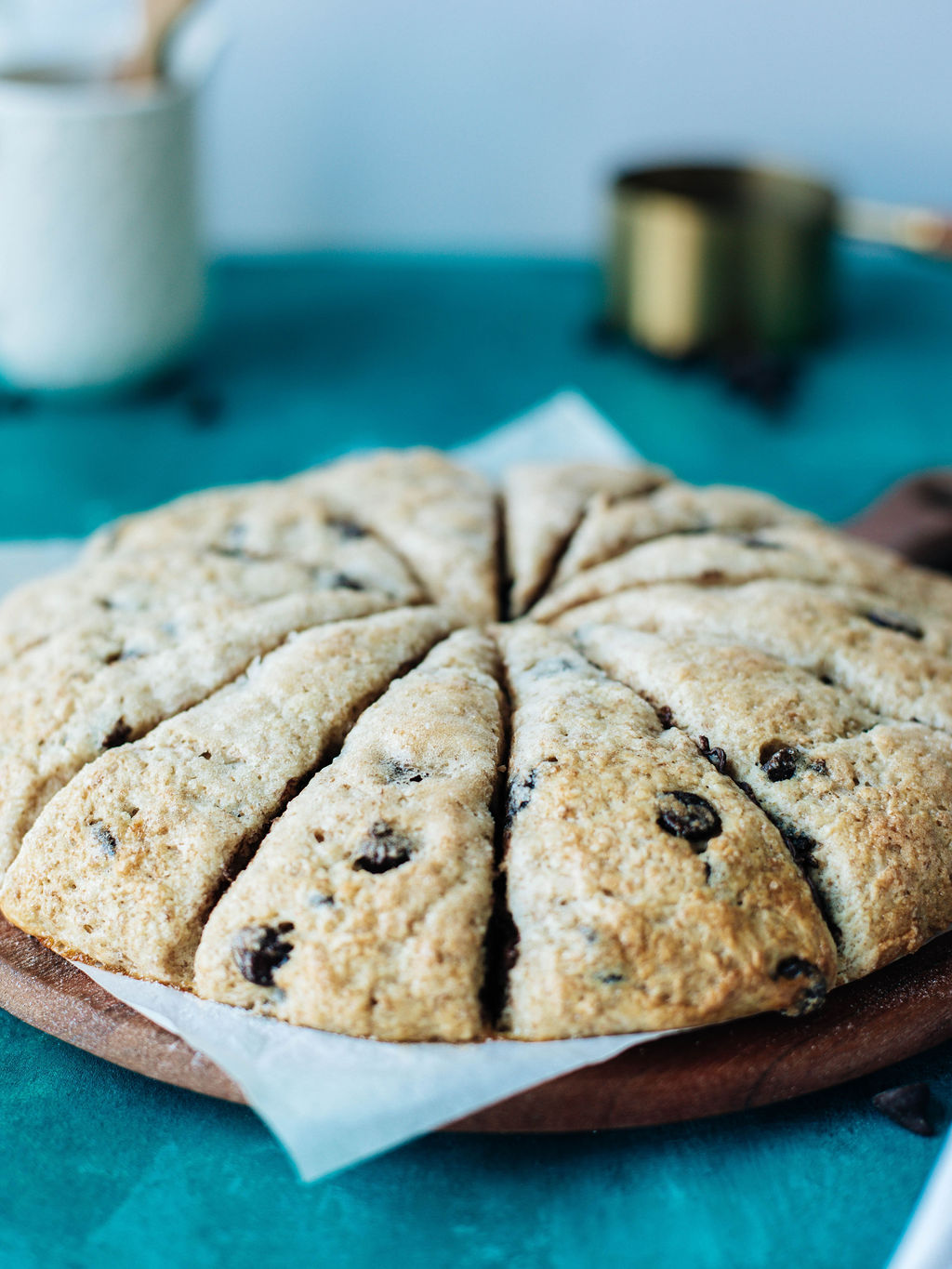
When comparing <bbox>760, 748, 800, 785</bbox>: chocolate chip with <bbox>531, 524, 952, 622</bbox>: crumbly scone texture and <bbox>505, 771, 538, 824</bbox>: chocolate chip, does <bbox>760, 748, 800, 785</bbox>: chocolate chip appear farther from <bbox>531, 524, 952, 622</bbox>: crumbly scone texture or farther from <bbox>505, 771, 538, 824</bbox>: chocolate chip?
<bbox>531, 524, 952, 622</bbox>: crumbly scone texture

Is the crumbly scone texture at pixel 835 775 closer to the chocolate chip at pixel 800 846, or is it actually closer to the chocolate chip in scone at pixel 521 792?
the chocolate chip at pixel 800 846

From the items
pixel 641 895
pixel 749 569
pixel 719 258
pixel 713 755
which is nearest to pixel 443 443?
pixel 719 258

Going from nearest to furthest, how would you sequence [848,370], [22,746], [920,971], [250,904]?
[250,904]
[920,971]
[22,746]
[848,370]

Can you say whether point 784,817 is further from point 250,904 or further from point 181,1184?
point 181,1184

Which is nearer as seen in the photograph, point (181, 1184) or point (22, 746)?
point (181, 1184)

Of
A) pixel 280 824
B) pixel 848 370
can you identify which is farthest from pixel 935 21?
pixel 280 824

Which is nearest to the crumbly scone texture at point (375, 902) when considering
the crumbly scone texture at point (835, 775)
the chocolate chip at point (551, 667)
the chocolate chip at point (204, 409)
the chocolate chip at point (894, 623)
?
the chocolate chip at point (551, 667)

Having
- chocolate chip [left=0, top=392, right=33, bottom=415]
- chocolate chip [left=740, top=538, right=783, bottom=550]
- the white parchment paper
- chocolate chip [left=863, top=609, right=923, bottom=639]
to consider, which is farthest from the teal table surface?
chocolate chip [left=740, top=538, right=783, bottom=550]
